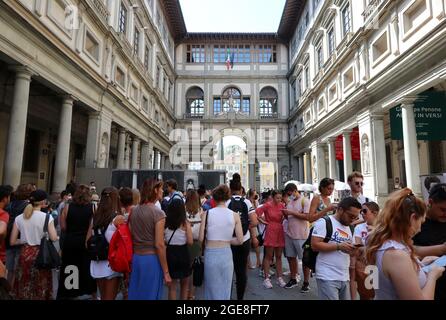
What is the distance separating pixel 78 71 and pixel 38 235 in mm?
10390

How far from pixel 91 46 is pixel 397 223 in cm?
1574

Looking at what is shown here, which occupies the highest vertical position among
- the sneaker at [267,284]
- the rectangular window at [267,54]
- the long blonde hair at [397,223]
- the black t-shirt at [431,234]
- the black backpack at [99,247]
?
the rectangular window at [267,54]

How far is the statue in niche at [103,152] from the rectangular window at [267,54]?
24.1 meters

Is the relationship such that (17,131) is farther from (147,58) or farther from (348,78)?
(348,78)

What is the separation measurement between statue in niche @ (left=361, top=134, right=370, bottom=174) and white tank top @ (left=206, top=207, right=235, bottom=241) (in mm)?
13546

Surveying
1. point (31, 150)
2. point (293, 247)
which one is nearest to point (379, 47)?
point (293, 247)

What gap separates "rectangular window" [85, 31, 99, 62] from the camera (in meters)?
13.7

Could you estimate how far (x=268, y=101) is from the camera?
1364 inches

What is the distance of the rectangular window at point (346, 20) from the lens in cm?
1719

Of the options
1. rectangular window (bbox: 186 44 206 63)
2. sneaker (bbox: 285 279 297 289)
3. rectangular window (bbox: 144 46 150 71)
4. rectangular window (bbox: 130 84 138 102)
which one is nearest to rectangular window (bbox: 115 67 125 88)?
rectangular window (bbox: 130 84 138 102)

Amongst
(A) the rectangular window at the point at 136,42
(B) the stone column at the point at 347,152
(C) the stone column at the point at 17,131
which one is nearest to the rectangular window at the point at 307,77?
(B) the stone column at the point at 347,152

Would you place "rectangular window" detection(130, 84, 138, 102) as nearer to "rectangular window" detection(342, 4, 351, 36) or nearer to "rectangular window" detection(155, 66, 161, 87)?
"rectangular window" detection(155, 66, 161, 87)

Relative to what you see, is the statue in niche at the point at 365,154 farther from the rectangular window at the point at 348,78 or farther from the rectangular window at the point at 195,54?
the rectangular window at the point at 195,54

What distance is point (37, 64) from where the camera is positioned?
9953 millimetres
